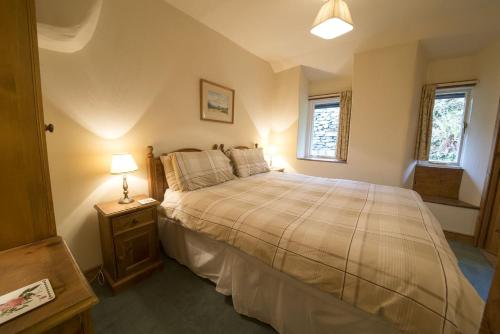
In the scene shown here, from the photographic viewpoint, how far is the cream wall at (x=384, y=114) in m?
2.56

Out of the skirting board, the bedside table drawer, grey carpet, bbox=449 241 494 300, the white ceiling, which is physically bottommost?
grey carpet, bbox=449 241 494 300

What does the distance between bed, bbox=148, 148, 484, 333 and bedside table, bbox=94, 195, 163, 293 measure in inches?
7.8

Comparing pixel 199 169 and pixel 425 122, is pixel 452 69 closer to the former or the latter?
pixel 425 122

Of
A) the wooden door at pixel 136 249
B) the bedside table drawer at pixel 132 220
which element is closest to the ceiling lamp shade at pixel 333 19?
the bedside table drawer at pixel 132 220

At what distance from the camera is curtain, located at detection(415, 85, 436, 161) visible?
2850mm

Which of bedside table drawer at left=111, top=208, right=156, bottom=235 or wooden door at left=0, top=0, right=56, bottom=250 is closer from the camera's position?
wooden door at left=0, top=0, right=56, bottom=250

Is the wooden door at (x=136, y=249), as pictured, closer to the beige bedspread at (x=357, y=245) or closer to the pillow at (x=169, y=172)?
the beige bedspread at (x=357, y=245)

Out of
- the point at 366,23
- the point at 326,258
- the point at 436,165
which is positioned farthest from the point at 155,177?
the point at 436,165

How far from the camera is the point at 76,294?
23.9 inches

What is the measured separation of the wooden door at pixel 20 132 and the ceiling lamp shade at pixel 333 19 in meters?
1.81

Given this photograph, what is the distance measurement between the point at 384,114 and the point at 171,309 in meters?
3.27

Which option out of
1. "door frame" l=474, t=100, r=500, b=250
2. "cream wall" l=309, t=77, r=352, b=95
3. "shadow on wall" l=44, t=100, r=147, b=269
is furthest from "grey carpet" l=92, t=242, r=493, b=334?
"cream wall" l=309, t=77, r=352, b=95

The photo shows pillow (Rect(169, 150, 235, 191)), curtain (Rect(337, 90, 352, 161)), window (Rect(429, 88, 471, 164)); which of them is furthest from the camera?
curtain (Rect(337, 90, 352, 161))

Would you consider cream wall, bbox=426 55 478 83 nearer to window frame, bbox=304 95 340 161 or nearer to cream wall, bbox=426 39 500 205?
cream wall, bbox=426 39 500 205
